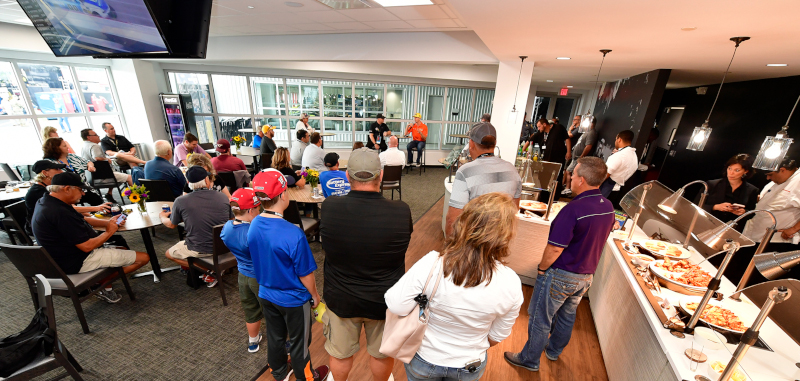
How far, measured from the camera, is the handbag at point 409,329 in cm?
112

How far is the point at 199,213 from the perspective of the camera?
8.46 ft

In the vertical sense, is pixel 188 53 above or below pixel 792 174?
above

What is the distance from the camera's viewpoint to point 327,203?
4.75ft

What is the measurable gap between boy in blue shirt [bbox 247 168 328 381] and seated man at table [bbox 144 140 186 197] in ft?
10.2

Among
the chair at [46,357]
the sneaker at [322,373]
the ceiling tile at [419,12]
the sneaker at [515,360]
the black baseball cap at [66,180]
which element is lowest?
the sneaker at [515,360]

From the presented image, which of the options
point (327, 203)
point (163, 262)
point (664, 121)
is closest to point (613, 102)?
point (664, 121)

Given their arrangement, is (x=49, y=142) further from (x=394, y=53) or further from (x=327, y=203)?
(x=394, y=53)

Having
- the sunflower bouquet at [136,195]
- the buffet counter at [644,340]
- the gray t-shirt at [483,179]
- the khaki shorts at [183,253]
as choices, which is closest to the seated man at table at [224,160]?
the sunflower bouquet at [136,195]

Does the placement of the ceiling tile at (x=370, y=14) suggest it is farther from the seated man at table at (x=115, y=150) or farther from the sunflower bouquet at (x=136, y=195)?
the seated man at table at (x=115, y=150)

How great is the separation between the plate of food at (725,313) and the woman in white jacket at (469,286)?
1276mm

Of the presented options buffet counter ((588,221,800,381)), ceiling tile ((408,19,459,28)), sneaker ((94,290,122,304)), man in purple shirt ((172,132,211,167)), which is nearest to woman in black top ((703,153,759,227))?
buffet counter ((588,221,800,381))

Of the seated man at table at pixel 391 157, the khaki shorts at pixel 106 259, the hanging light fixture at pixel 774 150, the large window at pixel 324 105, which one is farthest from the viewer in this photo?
the large window at pixel 324 105

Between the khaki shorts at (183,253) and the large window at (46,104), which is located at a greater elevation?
the large window at (46,104)

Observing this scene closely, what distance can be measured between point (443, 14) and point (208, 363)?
→ 4.27 m
